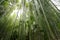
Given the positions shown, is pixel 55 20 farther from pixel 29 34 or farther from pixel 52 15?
pixel 29 34

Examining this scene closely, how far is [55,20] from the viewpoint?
1468 mm

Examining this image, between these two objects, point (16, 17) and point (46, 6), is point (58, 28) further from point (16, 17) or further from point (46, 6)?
point (16, 17)

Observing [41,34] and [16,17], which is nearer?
[41,34]

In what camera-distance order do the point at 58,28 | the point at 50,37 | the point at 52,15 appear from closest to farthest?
the point at 50,37
the point at 58,28
the point at 52,15

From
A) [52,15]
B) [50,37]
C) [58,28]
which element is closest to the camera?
[50,37]

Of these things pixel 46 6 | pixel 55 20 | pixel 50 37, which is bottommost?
pixel 50 37

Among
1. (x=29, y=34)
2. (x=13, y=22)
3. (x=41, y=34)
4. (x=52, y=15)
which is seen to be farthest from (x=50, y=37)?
(x=13, y=22)

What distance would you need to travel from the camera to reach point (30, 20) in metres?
1.49

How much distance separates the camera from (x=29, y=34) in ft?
4.45

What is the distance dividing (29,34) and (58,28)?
0.99ft

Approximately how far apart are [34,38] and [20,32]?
16 cm

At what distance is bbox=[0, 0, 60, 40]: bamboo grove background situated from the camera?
134 cm

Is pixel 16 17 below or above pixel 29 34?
above

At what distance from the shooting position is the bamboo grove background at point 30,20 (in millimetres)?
1343
